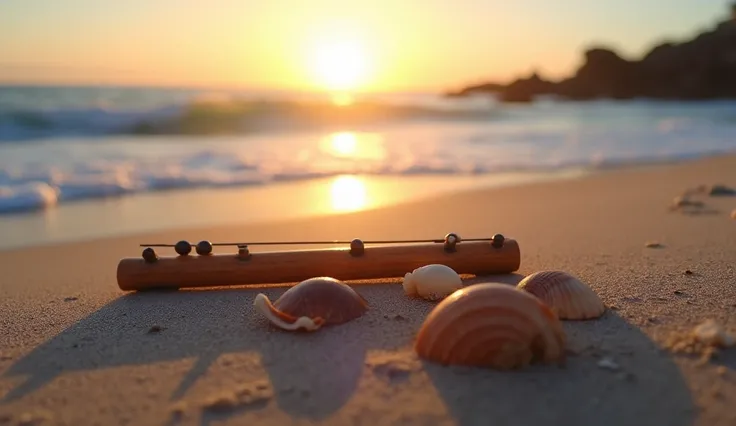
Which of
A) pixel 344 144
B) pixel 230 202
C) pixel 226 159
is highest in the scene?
pixel 344 144

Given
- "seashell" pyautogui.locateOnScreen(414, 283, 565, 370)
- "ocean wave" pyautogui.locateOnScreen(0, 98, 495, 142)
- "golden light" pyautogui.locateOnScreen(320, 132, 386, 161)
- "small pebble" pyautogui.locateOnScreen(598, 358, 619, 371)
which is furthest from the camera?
"ocean wave" pyautogui.locateOnScreen(0, 98, 495, 142)

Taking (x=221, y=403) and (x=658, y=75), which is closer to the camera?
(x=221, y=403)

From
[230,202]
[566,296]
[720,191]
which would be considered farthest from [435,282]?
[720,191]

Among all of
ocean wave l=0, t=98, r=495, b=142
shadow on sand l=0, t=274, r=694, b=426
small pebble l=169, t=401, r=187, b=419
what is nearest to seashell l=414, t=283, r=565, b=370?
shadow on sand l=0, t=274, r=694, b=426

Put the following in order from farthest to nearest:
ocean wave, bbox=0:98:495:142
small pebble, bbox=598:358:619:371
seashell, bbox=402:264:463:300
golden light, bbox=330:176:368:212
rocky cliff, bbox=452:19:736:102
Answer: rocky cliff, bbox=452:19:736:102 → ocean wave, bbox=0:98:495:142 → golden light, bbox=330:176:368:212 → seashell, bbox=402:264:463:300 → small pebble, bbox=598:358:619:371

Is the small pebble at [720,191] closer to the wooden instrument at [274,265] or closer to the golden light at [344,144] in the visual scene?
the wooden instrument at [274,265]

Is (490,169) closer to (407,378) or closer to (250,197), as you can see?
(250,197)

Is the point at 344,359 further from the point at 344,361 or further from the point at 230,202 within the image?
the point at 230,202

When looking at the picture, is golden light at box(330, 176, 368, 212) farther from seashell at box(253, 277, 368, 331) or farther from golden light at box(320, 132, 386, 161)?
seashell at box(253, 277, 368, 331)
